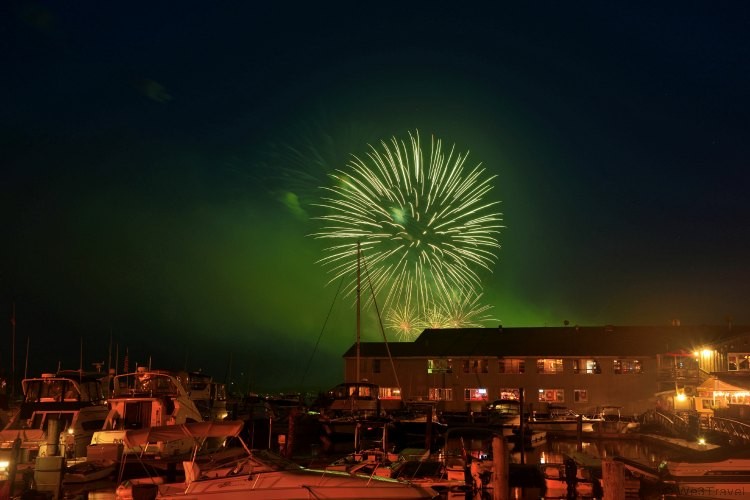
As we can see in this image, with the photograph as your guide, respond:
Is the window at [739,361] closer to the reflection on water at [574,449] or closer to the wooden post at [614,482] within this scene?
the reflection on water at [574,449]

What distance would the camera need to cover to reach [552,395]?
63.7m

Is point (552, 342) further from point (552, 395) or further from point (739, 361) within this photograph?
point (739, 361)

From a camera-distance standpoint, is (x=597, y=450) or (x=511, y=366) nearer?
(x=597, y=450)

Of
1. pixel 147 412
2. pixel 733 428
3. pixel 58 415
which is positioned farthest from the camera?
pixel 733 428

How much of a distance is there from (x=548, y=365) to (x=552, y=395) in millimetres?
2566

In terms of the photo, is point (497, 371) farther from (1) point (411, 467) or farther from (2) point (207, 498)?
(2) point (207, 498)

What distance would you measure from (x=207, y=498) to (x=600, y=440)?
35628 mm

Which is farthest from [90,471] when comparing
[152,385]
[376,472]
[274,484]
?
[274,484]

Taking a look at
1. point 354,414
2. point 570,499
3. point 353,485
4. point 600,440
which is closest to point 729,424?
point 600,440

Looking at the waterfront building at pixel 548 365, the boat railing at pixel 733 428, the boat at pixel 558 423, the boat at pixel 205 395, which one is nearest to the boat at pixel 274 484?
the boat railing at pixel 733 428

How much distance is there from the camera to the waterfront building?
61.7 meters

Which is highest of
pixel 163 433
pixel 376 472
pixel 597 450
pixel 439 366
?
pixel 439 366

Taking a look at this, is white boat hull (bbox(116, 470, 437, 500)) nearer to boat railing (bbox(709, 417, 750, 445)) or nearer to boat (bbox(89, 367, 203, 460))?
boat (bbox(89, 367, 203, 460))

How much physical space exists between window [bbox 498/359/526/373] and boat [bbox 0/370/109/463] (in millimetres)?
37917
